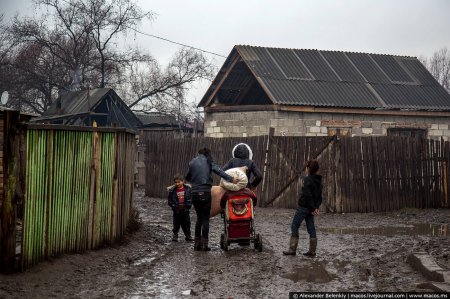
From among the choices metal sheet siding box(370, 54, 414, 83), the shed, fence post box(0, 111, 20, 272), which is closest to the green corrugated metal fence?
fence post box(0, 111, 20, 272)

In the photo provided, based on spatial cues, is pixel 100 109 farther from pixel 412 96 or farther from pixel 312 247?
pixel 312 247

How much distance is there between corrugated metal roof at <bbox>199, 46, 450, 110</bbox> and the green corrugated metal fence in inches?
511

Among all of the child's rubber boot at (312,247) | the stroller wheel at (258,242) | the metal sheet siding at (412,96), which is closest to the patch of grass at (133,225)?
the stroller wheel at (258,242)

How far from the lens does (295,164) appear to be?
59.9 feet

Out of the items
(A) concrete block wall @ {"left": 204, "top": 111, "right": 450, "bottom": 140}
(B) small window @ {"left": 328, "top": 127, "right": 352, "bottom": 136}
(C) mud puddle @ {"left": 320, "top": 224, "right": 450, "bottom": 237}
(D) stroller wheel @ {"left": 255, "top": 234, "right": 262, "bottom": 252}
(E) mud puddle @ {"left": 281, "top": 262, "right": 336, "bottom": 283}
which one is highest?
(A) concrete block wall @ {"left": 204, "top": 111, "right": 450, "bottom": 140}

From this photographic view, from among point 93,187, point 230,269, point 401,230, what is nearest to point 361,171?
point 401,230

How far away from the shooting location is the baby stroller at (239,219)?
10.4 meters

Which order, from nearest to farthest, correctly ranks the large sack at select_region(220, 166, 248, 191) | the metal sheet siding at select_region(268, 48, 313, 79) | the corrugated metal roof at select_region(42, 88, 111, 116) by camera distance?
the large sack at select_region(220, 166, 248, 191) < the metal sheet siding at select_region(268, 48, 313, 79) < the corrugated metal roof at select_region(42, 88, 111, 116)

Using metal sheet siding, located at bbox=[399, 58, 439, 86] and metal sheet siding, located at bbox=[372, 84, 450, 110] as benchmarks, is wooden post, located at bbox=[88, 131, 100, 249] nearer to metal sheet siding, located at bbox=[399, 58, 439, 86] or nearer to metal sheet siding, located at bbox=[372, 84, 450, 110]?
metal sheet siding, located at bbox=[372, 84, 450, 110]

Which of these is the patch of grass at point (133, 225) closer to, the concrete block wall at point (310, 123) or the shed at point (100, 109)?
the concrete block wall at point (310, 123)

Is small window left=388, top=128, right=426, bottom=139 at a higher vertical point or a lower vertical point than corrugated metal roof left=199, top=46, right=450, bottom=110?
lower

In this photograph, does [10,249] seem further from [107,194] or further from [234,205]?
[234,205]

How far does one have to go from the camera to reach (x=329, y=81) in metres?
25.1

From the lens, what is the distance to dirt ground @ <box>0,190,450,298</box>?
731 cm
